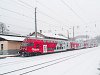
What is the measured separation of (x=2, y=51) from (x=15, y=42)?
3261mm

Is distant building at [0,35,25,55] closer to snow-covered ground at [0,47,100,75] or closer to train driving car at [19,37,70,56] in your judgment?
train driving car at [19,37,70,56]

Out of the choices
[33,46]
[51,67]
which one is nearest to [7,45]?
[33,46]

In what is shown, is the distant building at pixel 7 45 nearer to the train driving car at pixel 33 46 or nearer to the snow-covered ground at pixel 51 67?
the train driving car at pixel 33 46

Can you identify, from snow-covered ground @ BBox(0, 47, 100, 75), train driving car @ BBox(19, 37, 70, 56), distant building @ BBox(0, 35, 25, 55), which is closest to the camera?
snow-covered ground @ BBox(0, 47, 100, 75)

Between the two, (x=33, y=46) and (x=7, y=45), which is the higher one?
(x=7, y=45)

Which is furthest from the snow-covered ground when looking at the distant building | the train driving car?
the distant building

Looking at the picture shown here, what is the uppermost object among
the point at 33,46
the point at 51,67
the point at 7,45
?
the point at 7,45

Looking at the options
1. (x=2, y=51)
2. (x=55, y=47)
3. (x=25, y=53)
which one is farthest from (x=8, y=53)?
(x=55, y=47)

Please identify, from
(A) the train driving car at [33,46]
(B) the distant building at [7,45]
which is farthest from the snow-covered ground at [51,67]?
(B) the distant building at [7,45]

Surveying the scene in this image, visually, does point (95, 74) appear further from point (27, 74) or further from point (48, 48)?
point (48, 48)

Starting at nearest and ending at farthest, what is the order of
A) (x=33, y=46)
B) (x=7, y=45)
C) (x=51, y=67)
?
(x=51, y=67), (x=33, y=46), (x=7, y=45)

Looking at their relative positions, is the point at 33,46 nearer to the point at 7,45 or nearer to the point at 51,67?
the point at 7,45

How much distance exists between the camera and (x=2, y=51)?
37156 millimetres

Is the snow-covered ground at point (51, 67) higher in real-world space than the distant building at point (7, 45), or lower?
lower
